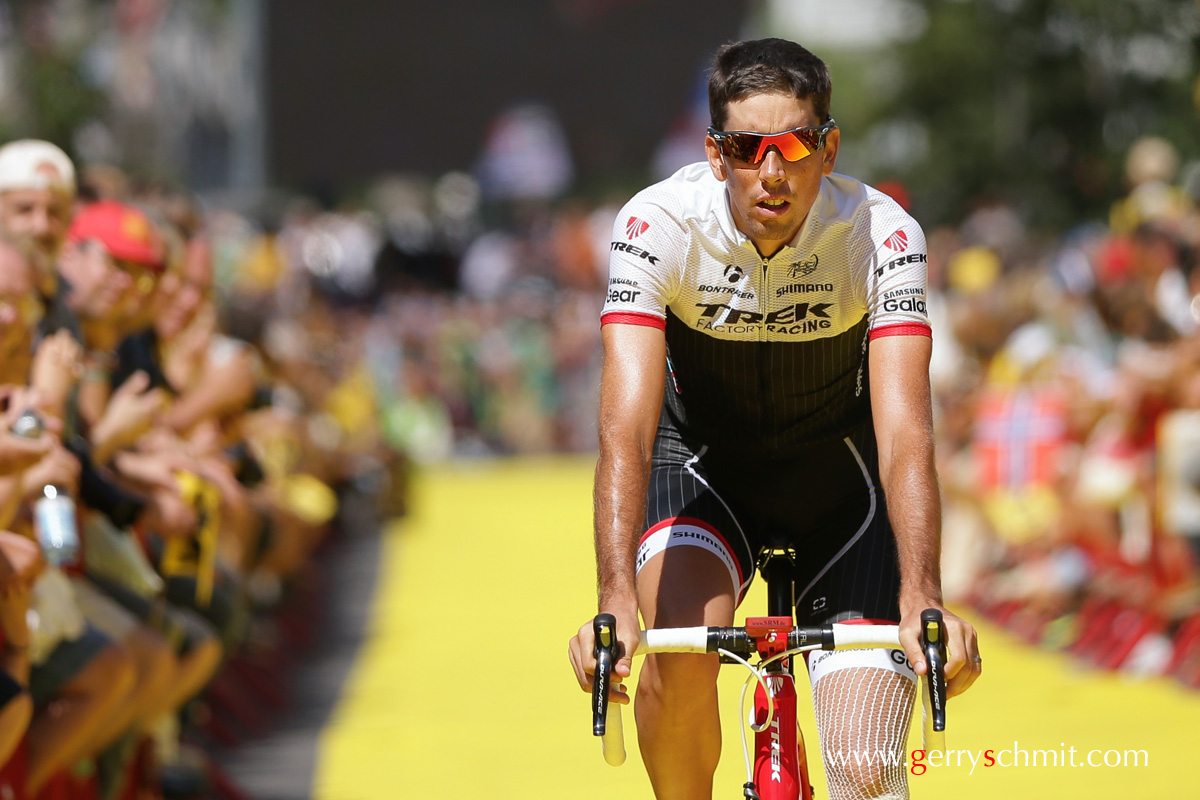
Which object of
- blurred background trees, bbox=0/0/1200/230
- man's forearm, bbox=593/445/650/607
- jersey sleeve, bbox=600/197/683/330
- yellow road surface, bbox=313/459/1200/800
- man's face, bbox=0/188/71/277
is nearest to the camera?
man's forearm, bbox=593/445/650/607

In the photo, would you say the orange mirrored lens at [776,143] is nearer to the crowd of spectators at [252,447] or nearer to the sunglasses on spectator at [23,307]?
the crowd of spectators at [252,447]

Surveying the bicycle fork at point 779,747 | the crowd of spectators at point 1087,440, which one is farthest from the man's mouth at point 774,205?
the crowd of spectators at point 1087,440

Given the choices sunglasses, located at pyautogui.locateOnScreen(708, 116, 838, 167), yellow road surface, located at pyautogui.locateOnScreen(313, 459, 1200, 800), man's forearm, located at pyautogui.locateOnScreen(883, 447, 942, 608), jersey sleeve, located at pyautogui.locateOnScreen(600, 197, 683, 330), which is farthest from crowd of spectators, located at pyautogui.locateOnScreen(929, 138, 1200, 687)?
sunglasses, located at pyautogui.locateOnScreen(708, 116, 838, 167)

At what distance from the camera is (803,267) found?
4.44 metres

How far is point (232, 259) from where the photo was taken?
21.4 metres

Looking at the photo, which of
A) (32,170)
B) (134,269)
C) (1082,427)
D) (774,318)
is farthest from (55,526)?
(1082,427)

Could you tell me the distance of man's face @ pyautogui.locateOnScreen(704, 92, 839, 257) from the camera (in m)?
4.10

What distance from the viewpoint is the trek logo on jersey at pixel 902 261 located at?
439cm

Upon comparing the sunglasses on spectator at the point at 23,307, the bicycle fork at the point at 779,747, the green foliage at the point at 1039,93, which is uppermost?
the green foliage at the point at 1039,93

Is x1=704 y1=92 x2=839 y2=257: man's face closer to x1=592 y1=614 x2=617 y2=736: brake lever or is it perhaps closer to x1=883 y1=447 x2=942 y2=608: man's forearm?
x1=883 y1=447 x2=942 y2=608: man's forearm

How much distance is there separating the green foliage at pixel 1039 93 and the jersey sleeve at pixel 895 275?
772 inches

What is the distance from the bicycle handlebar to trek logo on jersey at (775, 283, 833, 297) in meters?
0.95

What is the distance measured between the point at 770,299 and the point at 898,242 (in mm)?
338

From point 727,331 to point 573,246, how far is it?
26862mm
